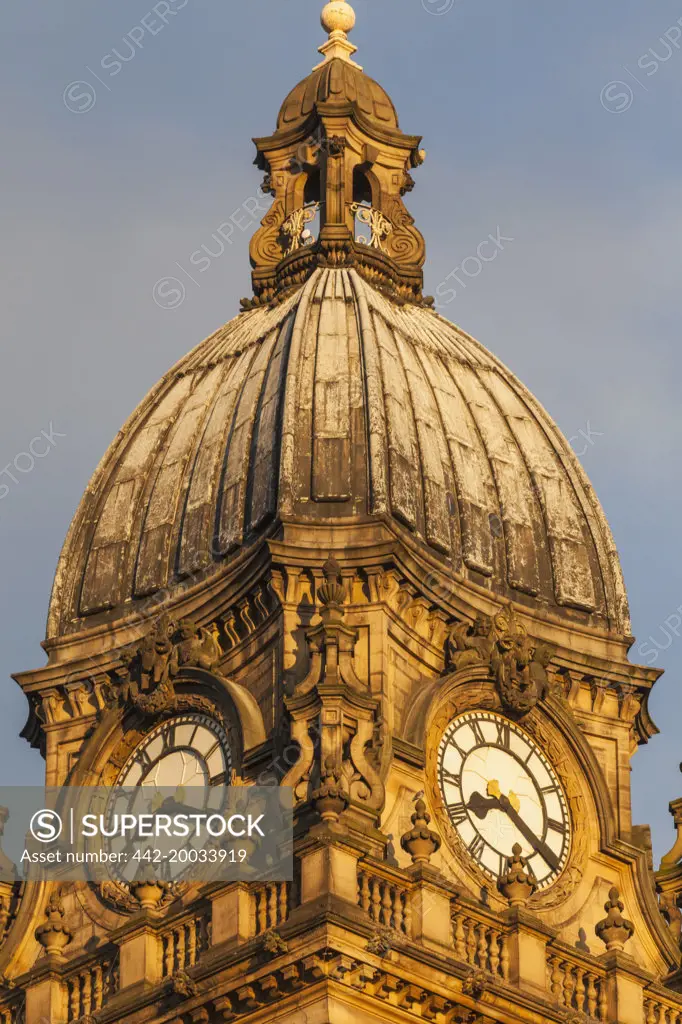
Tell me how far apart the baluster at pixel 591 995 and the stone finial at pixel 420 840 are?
123 inches

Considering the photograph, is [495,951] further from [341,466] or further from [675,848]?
[341,466]

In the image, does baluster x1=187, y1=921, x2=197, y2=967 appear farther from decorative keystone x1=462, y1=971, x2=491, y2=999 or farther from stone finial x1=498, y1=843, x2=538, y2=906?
stone finial x1=498, y1=843, x2=538, y2=906

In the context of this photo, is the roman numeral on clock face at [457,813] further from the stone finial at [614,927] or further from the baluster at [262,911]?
the baluster at [262,911]

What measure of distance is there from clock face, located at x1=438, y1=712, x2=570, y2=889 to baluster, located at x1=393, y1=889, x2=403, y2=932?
379 centimetres

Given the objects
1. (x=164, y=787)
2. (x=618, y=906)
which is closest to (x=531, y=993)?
(x=618, y=906)

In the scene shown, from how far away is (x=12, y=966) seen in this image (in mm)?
59562

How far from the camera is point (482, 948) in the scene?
5544 cm

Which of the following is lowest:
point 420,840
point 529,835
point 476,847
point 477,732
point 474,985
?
point 474,985

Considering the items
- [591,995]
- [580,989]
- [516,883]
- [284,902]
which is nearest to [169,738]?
[284,902]

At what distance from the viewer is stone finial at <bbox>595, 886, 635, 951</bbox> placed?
188 ft

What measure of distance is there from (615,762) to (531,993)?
7.54 metres

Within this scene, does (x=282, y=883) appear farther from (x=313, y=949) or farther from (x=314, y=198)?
(x=314, y=198)

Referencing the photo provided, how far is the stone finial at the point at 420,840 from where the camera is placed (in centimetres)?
5544
